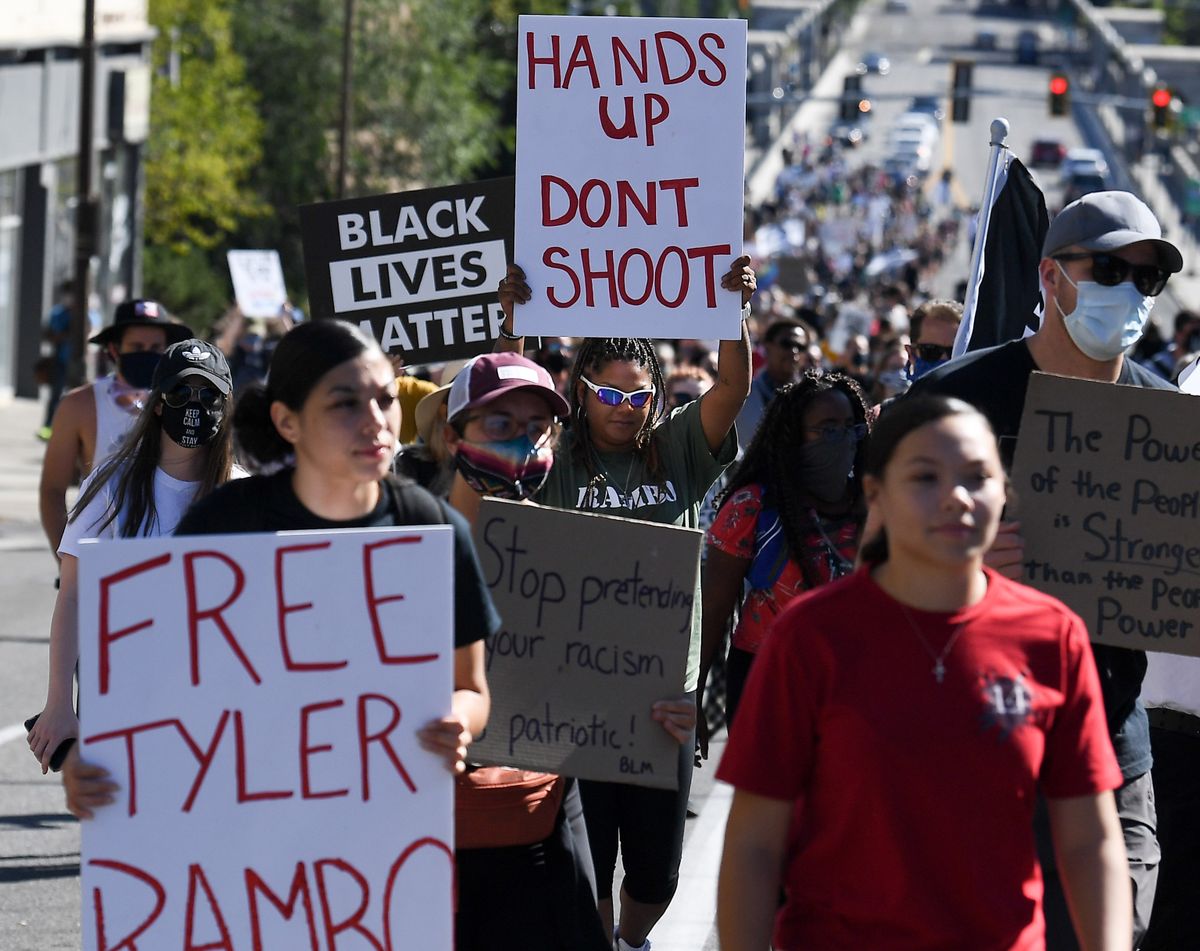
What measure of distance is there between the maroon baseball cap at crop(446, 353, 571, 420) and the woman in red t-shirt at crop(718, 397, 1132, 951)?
45.1 inches

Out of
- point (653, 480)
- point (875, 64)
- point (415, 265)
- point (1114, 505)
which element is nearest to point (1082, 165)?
point (875, 64)

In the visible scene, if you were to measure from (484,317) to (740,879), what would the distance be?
16.2 ft

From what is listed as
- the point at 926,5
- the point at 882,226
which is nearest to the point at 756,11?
the point at 926,5

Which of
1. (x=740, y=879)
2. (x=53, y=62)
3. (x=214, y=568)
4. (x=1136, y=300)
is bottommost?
(x=740, y=879)

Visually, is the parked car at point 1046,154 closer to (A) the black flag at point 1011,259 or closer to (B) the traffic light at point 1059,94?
(B) the traffic light at point 1059,94

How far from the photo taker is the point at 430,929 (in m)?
3.85

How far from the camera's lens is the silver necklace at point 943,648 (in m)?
3.52

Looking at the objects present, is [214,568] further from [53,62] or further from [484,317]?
[53,62]

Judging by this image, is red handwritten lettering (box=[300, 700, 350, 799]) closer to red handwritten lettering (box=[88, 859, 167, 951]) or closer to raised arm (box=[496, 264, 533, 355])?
red handwritten lettering (box=[88, 859, 167, 951])

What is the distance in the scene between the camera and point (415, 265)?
27.2 feet

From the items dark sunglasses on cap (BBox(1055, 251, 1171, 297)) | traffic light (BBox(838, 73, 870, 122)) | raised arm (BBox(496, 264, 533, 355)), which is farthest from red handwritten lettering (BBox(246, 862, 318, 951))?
traffic light (BBox(838, 73, 870, 122))

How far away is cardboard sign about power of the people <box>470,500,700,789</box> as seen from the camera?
15.7 ft

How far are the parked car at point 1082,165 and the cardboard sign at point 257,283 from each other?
2307 inches

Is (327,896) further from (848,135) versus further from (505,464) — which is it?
(848,135)
